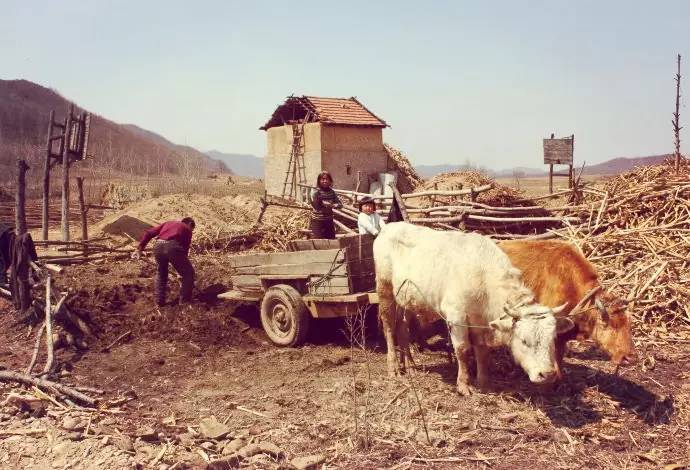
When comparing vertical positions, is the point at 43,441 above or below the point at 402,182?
below

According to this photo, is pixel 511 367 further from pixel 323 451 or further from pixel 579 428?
pixel 323 451

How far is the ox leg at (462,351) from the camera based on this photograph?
5930mm

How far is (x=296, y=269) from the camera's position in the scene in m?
7.62

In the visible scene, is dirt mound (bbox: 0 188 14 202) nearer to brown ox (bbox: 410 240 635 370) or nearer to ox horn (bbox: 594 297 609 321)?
brown ox (bbox: 410 240 635 370)

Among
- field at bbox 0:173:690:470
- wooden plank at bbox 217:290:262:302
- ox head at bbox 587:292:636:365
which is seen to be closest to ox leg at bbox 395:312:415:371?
field at bbox 0:173:690:470

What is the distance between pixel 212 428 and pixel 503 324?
2891 mm

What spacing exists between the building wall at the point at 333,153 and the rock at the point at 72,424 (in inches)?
736

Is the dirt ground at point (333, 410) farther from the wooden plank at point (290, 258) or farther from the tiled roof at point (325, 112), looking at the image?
the tiled roof at point (325, 112)

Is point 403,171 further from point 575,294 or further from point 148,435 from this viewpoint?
point 148,435

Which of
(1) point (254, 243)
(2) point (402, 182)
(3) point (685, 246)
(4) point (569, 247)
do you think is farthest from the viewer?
(2) point (402, 182)

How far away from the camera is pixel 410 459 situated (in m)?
4.58

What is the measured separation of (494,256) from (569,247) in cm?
110

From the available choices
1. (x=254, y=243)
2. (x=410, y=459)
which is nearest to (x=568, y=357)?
(x=410, y=459)

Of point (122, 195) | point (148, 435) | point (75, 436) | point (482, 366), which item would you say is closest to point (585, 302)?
point (482, 366)
